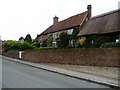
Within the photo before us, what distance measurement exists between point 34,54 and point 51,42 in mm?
14990

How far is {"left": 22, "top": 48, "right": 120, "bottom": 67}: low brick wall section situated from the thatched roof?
8.20 metres

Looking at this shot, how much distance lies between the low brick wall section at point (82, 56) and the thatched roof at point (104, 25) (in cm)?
820

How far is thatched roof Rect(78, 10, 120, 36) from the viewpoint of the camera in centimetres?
2381

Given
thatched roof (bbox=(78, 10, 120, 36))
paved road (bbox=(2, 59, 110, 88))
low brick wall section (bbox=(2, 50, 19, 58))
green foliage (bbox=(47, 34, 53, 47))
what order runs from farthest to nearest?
green foliage (bbox=(47, 34, 53, 47)) → low brick wall section (bbox=(2, 50, 19, 58)) → thatched roof (bbox=(78, 10, 120, 36)) → paved road (bbox=(2, 59, 110, 88))

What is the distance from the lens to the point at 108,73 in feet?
41.4

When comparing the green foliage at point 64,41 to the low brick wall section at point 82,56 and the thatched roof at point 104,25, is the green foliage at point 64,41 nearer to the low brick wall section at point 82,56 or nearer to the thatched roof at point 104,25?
the thatched roof at point 104,25

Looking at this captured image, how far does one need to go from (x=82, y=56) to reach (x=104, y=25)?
34.9 feet

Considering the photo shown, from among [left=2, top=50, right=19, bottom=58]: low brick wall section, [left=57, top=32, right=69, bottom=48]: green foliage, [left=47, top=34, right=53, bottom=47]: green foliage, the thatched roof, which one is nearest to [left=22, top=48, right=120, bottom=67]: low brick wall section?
the thatched roof

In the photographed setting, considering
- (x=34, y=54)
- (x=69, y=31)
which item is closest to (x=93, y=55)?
(x=34, y=54)

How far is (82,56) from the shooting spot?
56.2 ft

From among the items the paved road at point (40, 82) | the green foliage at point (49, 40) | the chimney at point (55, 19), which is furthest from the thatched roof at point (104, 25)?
the chimney at point (55, 19)

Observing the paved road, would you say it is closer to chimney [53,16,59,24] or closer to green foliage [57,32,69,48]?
green foliage [57,32,69,48]

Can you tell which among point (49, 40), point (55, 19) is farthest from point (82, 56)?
point (55, 19)

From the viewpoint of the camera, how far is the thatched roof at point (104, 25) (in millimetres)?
23812
